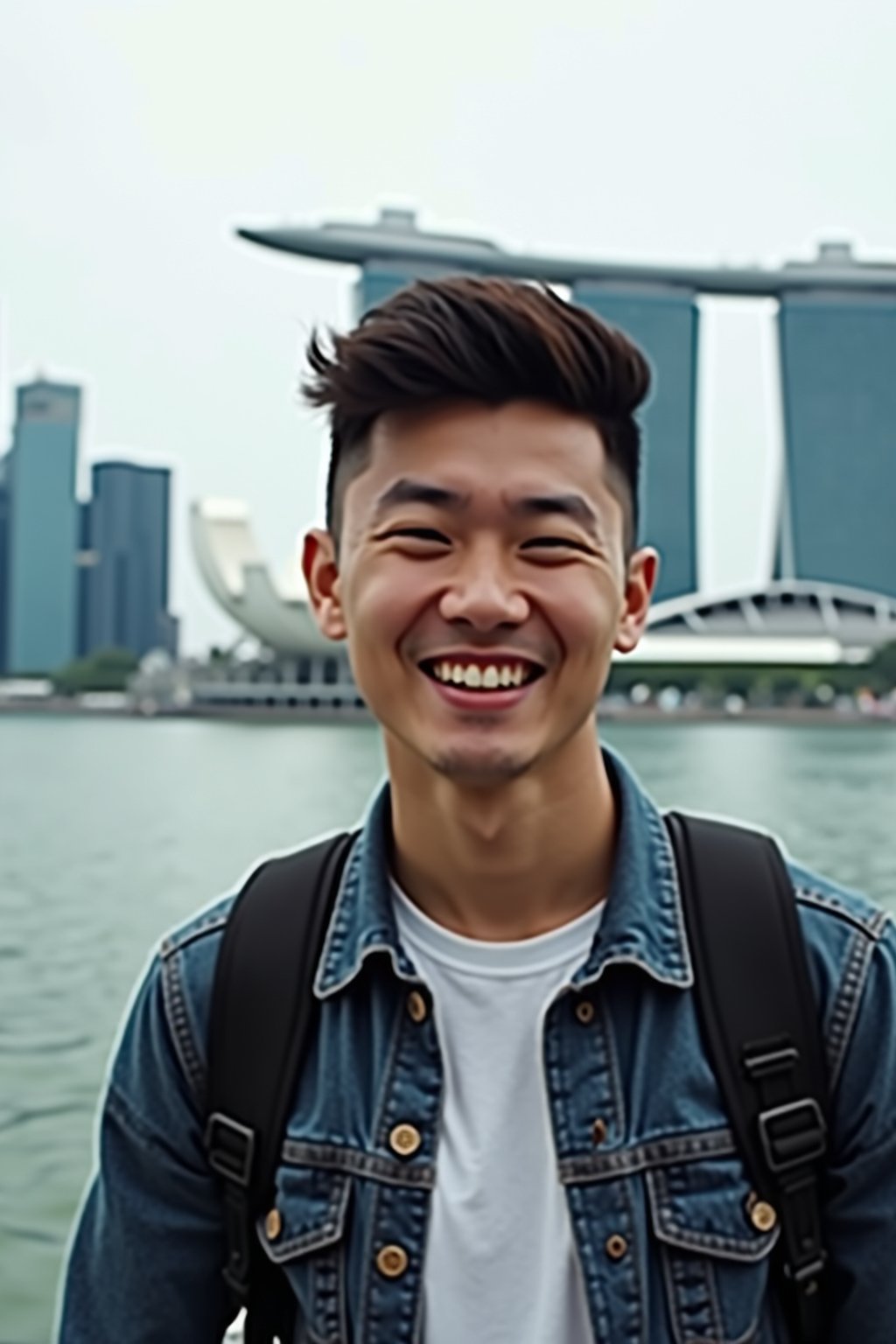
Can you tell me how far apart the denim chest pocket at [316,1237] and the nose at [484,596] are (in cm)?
29

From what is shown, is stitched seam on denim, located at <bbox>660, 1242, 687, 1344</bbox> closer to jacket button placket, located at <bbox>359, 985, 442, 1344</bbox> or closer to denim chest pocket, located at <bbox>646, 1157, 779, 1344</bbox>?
denim chest pocket, located at <bbox>646, 1157, 779, 1344</bbox>

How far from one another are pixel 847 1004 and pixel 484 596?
27 centimetres

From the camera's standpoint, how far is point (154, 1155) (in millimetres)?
833

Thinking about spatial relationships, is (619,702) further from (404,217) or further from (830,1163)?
(830,1163)

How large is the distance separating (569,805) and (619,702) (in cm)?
3642

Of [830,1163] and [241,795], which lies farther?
[241,795]

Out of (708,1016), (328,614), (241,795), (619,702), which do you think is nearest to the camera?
(708,1016)

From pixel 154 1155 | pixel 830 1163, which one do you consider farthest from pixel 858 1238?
pixel 154 1155

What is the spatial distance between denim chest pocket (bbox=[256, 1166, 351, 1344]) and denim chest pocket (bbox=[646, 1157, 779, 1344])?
0.53ft

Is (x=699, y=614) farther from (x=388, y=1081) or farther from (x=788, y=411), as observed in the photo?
(x=388, y=1081)

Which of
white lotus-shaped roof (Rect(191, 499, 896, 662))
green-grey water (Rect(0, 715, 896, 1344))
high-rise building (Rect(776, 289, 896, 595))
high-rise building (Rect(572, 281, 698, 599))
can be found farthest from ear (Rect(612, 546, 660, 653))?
high-rise building (Rect(776, 289, 896, 595))

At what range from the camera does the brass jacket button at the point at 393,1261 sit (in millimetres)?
789

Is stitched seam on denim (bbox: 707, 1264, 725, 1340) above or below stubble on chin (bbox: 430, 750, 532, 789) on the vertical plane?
below

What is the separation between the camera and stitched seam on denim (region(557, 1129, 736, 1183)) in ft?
2.58
